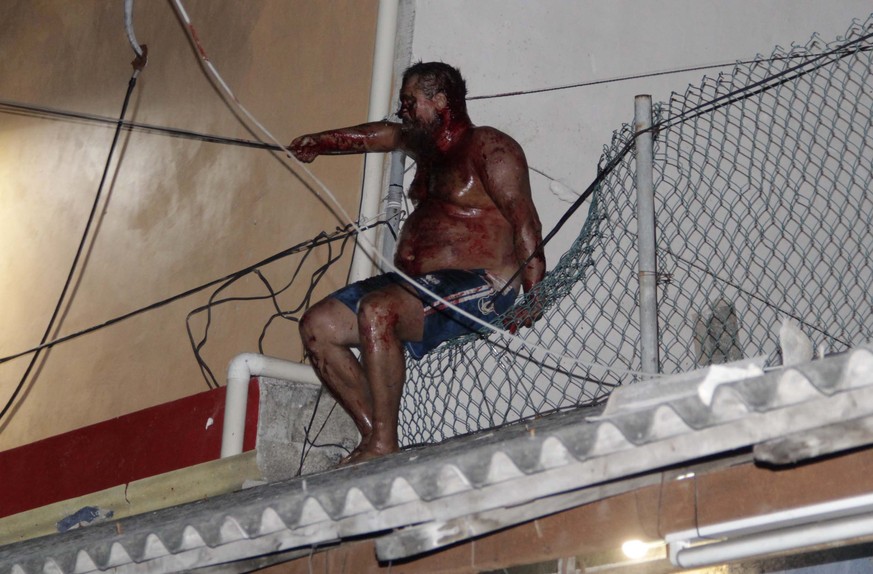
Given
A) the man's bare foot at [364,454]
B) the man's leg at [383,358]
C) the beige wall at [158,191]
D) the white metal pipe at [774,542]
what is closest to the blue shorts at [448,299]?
the man's leg at [383,358]

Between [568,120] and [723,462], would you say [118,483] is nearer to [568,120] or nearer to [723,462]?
[568,120]

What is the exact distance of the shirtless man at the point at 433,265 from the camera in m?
5.40

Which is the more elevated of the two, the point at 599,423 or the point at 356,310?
the point at 356,310

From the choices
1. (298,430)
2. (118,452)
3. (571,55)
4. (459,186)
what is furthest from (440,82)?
(118,452)

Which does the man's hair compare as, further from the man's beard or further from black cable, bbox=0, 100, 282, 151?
black cable, bbox=0, 100, 282, 151

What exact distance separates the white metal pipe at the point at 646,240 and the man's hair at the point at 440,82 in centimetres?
100

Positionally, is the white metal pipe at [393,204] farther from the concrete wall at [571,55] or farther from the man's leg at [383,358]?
the man's leg at [383,358]

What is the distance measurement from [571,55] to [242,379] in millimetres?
2998

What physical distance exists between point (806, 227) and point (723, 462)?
4203 mm

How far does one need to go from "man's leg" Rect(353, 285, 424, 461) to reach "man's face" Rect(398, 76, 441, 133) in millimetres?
867

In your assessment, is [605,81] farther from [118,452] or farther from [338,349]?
[118,452]

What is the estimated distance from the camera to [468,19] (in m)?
7.46

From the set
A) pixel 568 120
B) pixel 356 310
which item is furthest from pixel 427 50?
pixel 356 310

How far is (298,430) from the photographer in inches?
246
